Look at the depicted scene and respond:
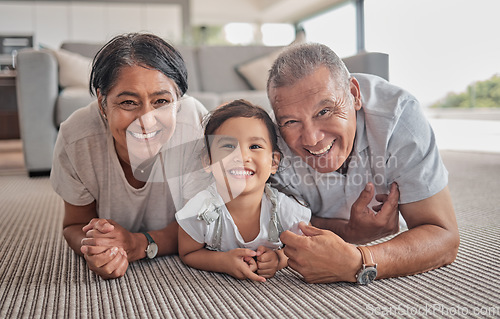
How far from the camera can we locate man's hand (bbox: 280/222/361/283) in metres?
0.75

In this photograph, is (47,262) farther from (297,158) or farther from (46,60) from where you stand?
(46,60)

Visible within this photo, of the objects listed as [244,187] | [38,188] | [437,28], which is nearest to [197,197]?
[244,187]

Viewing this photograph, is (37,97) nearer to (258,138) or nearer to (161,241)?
(161,241)

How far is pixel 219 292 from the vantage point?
78 cm

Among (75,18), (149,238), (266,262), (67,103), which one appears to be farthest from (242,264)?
(75,18)

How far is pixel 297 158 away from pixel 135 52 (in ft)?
1.29

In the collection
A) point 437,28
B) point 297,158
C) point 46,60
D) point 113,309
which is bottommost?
point 113,309

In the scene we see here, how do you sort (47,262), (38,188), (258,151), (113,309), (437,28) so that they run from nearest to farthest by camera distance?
(113,309) < (258,151) < (47,262) < (38,188) < (437,28)

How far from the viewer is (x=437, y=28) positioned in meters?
3.00

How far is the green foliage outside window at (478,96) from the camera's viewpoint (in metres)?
3.11

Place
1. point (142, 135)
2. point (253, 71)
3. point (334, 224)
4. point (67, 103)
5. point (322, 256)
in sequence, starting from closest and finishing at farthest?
point (322, 256) → point (142, 135) → point (334, 224) → point (67, 103) → point (253, 71)

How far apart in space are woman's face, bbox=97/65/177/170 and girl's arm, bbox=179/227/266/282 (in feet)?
0.67

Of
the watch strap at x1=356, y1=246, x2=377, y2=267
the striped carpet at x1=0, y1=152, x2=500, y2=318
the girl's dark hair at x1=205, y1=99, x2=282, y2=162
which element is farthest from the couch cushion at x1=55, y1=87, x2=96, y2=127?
the watch strap at x1=356, y1=246, x2=377, y2=267

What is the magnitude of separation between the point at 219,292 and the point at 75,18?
5.59 m
